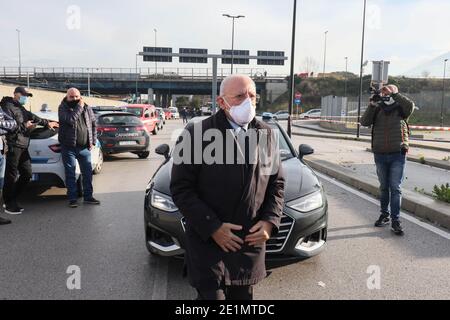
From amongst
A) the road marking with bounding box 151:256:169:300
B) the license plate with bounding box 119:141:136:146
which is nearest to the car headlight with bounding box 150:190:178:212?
the road marking with bounding box 151:256:169:300

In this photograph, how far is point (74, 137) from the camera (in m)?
6.86

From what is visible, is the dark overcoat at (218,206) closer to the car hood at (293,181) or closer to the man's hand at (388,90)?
the car hood at (293,181)

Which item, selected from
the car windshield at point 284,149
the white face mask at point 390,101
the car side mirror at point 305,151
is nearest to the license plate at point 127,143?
the car windshield at point 284,149

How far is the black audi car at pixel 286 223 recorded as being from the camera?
4031 mm

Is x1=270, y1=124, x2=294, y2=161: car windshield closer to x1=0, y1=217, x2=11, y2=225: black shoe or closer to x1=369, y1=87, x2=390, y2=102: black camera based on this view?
x1=369, y1=87, x2=390, y2=102: black camera

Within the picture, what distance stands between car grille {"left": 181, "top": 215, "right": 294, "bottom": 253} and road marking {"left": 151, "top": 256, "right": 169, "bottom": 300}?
1.80 feet

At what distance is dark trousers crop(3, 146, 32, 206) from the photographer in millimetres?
6492

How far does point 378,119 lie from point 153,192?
3141 millimetres

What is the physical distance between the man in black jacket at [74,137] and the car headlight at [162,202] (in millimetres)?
2997

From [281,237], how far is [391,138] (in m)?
2.51

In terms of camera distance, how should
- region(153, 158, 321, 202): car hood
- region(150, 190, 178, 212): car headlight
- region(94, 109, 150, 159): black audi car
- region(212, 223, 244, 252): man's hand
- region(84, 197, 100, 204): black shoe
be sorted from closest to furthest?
region(212, 223, 244, 252): man's hand → region(150, 190, 178, 212): car headlight → region(153, 158, 321, 202): car hood → region(84, 197, 100, 204): black shoe → region(94, 109, 150, 159): black audi car
